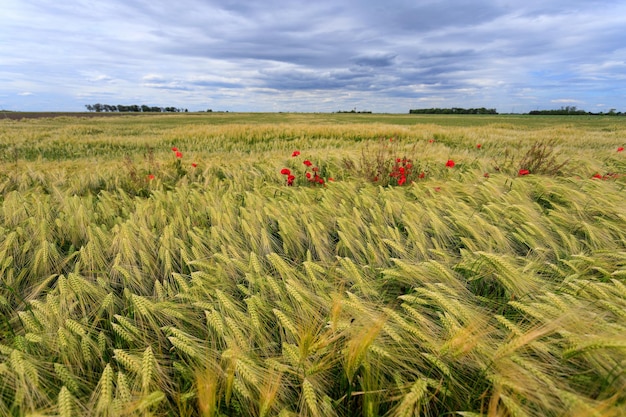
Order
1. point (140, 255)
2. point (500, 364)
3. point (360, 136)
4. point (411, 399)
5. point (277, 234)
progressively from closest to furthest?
point (411, 399)
point (500, 364)
point (140, 255)
point (277, 234)
point (360, 136)

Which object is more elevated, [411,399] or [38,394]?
[411,399]

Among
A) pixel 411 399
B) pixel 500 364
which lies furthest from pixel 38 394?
pixel 500 364

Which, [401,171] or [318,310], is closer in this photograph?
[318,310]

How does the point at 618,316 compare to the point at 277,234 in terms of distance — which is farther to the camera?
the point at 277,234

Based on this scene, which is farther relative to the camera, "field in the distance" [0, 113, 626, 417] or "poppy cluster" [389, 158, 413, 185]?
"poppy cluster" [389, 158, 413, 185]

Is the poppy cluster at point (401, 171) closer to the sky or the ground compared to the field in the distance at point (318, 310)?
closer to the sky

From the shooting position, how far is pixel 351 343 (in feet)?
2.86

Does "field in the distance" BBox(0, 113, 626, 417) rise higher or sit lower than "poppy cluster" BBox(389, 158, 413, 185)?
lower

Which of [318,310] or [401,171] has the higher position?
[401,171]

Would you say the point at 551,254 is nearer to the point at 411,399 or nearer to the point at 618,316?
the point at 618,316

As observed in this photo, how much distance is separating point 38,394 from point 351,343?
0.91 meters

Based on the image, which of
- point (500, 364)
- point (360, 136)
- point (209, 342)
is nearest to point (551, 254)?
point (500, 364)

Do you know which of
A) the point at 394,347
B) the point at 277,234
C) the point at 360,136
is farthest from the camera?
the point at 360,136

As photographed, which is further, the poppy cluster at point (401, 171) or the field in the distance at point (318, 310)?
the poppy cluster at point (401, 171)
